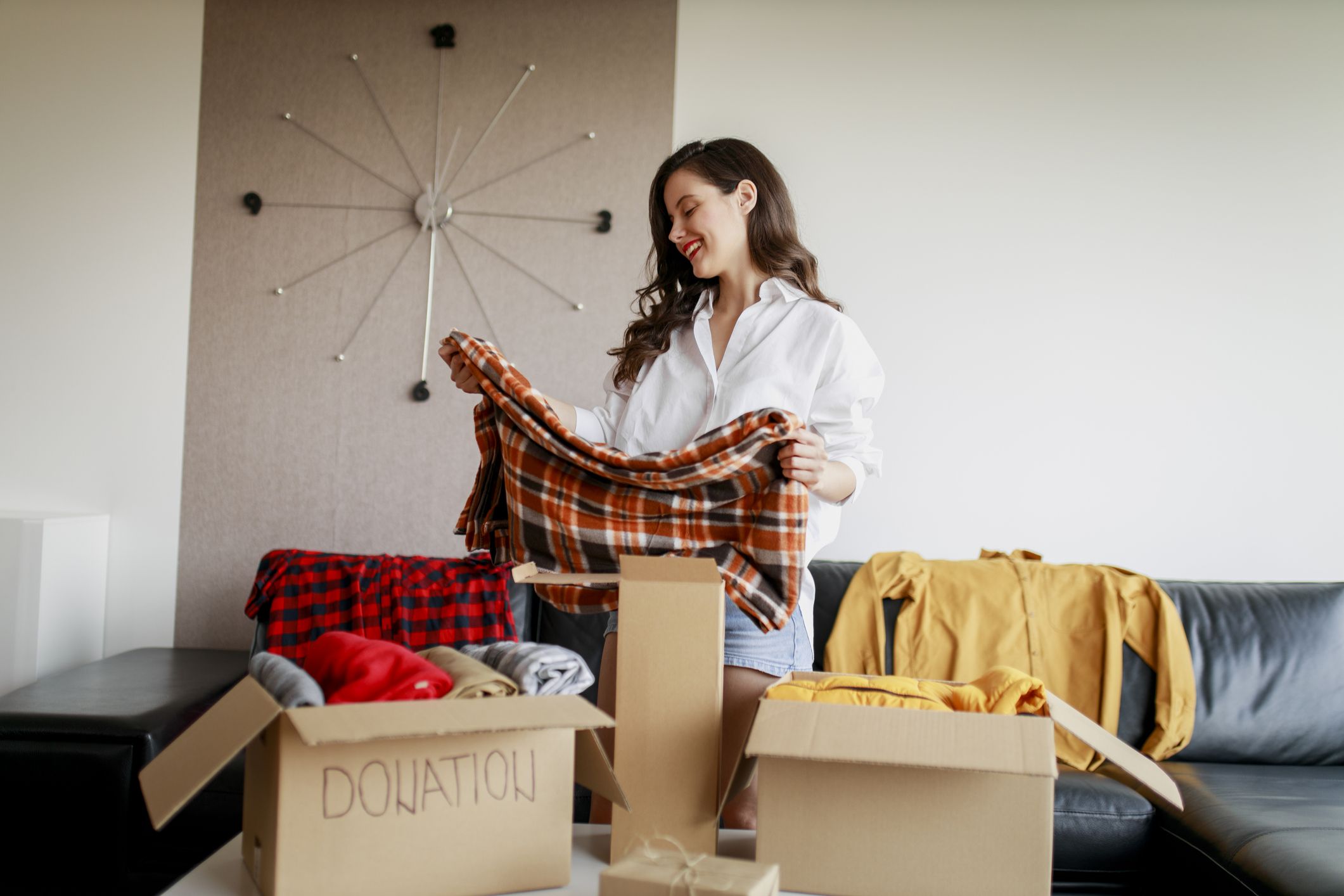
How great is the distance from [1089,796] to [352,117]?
2554mm

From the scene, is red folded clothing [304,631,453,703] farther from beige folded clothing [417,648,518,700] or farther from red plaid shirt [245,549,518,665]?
red plaid shirt [245,549,518,665]

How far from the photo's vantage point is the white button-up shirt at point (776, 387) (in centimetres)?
138

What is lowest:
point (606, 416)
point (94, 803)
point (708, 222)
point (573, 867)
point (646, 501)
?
point (94, 803)

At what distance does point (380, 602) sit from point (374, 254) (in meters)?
1.05

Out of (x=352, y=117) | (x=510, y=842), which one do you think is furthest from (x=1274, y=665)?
(x=352, y=117)

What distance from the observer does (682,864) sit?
85 centimetres

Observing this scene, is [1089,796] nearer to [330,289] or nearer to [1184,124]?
[1184,124]

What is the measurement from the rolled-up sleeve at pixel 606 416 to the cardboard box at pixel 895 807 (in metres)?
0.63

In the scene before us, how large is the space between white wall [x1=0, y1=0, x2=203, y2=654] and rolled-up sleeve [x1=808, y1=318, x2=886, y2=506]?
7.32 feet

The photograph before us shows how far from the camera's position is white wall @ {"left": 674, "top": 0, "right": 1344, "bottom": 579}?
2875mm

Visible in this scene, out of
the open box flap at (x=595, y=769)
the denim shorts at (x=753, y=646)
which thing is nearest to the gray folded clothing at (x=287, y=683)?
the open box flap at (x=595, y=769)

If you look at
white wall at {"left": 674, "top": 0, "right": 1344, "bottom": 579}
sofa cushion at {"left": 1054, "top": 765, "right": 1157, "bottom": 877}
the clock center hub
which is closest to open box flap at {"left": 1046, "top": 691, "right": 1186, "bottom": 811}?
sofa cushion at {"left": 1054, "top": 765, "right": 1157, "bottom": 877}

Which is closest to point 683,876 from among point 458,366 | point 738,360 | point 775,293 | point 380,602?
point 458,366

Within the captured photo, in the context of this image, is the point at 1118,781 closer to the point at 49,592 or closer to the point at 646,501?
the point at 646,501
